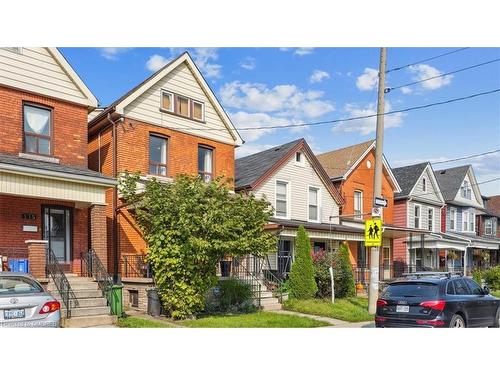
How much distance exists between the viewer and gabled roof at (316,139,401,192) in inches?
1082

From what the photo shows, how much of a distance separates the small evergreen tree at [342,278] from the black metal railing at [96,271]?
347 inches

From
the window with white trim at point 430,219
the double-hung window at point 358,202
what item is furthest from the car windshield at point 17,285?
the window with white trim at point 430,219

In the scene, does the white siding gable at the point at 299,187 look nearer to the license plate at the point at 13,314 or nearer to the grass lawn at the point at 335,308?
the grass lawn at the point at 335,308

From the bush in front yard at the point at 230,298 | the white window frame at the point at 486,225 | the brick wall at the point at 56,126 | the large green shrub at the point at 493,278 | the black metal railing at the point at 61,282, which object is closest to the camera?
the black metal railing at the point at 61,282

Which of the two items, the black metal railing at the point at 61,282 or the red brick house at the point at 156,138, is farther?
the red brick house at the point at 156,138

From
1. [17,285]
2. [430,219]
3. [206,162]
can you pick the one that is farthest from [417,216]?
[17,285]

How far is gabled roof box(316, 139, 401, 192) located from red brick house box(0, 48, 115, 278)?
48.5 feet

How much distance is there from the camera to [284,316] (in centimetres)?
1540

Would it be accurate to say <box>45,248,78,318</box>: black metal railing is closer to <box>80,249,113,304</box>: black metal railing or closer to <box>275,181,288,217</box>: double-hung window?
<box>80,249,113,304</box>: black metal railing

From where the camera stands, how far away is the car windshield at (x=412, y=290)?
36.9 feet

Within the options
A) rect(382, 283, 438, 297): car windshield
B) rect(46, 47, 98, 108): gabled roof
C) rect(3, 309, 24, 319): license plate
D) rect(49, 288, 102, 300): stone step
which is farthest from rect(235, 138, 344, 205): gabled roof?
rect(3, 309, 24, 319): license plate

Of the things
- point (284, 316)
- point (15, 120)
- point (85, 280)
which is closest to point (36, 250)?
point (85, 280)

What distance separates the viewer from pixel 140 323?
12.9 m

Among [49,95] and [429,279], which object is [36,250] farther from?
[429,279]
